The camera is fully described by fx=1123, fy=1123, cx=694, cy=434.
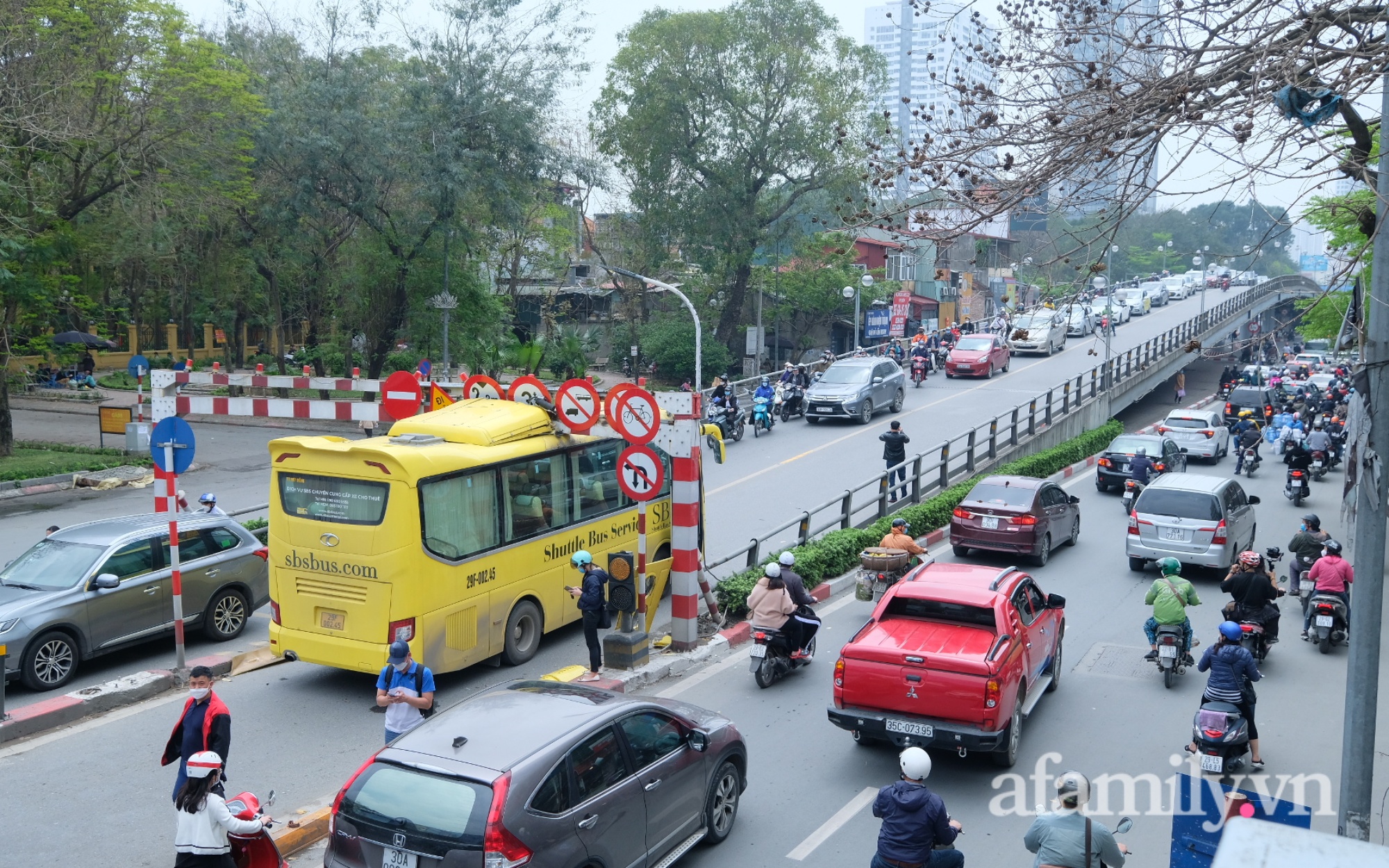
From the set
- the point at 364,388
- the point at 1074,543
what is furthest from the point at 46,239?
the point at 1074,543

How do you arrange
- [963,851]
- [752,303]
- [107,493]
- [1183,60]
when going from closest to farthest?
[1183,60] → [963,851] → [107,493] → [752,303]

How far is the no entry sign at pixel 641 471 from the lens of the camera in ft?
41.4

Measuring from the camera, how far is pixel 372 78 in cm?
3544

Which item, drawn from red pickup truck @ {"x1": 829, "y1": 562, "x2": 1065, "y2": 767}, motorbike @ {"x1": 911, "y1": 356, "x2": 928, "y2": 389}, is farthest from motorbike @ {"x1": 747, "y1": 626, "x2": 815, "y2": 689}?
motorbike @ {"x1": 911, "y1": 356, "x2": 928, "y2": 389}

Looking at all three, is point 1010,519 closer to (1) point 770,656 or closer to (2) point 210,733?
(1) point 770,656

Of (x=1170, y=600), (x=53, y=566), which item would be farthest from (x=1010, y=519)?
(x=53, y=566)

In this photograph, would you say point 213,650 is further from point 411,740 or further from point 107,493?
point 107,493

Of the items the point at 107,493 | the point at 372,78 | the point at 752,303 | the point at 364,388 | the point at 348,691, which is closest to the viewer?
the point at 348,691

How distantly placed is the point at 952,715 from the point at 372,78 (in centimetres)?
3159

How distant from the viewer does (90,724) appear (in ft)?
36.6

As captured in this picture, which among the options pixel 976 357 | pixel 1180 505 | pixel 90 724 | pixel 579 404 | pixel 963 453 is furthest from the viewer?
pixel 976 357

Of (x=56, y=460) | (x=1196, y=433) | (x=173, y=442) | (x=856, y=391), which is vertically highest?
(x=173, y=442)

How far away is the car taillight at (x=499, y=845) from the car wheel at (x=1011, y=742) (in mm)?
5131

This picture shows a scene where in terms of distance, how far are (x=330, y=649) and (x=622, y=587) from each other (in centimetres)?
316
